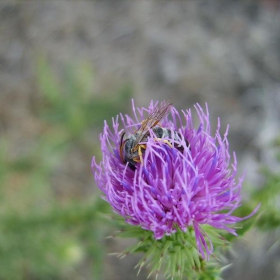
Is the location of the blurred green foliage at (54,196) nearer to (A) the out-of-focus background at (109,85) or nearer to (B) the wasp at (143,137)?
(A) the out-of-focus background at (109,85)

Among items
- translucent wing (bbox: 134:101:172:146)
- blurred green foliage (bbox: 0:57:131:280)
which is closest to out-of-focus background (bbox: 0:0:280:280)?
blurred green foliage (bbox: 0:57:131:280)

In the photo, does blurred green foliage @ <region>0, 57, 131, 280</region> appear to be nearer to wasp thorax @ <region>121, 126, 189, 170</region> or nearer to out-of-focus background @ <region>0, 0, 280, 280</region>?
out-of-focus background @ <region>0, 0, 280, 280</region>

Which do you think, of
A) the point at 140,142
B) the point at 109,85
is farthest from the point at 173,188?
the point at 109,85

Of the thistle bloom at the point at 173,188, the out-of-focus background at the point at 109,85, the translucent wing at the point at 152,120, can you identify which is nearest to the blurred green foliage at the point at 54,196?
the out-of-focus background at the point at 109,85

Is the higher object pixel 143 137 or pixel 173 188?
pixel 143 137

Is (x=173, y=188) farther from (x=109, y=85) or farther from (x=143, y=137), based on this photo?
(x=109, y=85)
